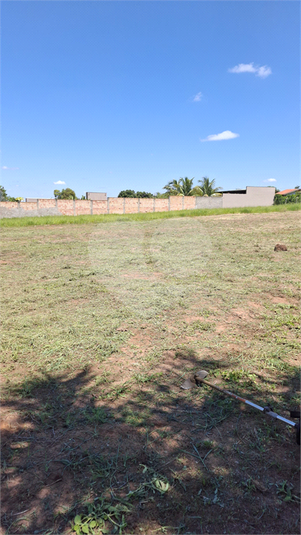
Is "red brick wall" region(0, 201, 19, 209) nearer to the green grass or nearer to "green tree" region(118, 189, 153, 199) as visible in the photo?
the green grass

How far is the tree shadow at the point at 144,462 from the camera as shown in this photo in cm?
145

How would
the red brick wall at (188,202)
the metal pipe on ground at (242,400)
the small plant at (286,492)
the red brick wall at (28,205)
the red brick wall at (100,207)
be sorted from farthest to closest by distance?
the red brick wall at (188,202)
the red brick wall at (100,207)
the red brick wall at (28,205)
the metal pipe on ground at (242,400)
the small plant at (286,492)

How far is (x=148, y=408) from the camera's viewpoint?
221 cm

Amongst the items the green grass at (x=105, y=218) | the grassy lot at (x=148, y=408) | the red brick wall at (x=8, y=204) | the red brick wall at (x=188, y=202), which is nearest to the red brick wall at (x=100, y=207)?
the red brick wall at (x=8, y=204)

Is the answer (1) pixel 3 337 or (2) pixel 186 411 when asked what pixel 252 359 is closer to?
(2) pixel 186 411

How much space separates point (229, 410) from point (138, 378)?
771 mm

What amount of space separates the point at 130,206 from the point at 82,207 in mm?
5922

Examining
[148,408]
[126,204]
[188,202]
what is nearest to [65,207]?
[126,204]

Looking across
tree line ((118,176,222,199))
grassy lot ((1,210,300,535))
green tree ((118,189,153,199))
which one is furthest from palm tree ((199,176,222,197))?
grassy lot ((1,210,300,535))

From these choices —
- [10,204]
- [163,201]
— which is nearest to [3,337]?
[10,204]

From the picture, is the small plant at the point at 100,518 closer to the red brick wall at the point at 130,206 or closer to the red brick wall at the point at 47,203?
the red brick wall at the point at 47,203

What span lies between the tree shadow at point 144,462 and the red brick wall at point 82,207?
3570 centimetres

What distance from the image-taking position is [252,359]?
109 inches

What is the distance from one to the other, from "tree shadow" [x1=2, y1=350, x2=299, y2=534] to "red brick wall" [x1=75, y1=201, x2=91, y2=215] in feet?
117
